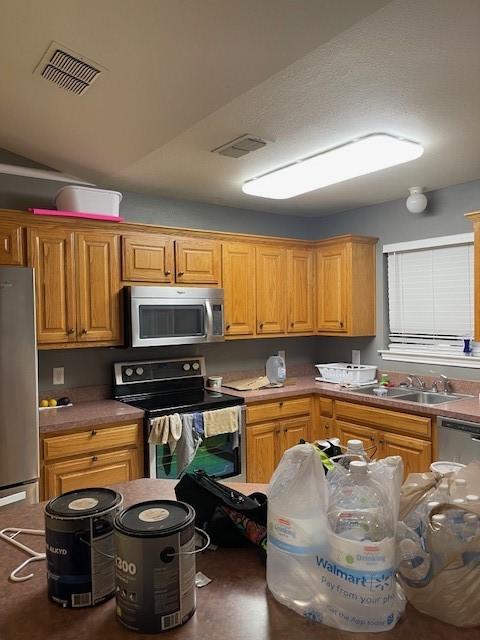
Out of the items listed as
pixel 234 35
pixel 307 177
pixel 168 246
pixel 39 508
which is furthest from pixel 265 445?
pixel 234 35

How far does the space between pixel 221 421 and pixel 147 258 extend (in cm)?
129

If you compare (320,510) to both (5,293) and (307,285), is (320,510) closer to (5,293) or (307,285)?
(5,293)

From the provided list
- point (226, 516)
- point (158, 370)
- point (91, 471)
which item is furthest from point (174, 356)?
point (226, 516)

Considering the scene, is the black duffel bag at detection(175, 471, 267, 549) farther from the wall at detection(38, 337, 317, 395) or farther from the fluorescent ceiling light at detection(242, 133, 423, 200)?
the wall at detection(38, 337, 317, 395)

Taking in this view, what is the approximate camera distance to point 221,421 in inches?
133

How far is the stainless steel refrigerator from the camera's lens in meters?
2.51

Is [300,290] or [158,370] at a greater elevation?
[300,290]

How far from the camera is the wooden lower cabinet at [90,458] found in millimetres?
2781

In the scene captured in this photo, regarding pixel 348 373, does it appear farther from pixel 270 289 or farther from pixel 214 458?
pixel 214 458

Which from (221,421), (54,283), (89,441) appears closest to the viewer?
(89,441)

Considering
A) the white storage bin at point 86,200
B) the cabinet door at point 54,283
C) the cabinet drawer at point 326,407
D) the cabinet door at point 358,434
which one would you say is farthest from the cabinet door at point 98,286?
the cabinet door at point 358,434

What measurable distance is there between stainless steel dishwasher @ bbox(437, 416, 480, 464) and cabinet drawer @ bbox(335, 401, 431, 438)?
106 mm

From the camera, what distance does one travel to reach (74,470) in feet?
9.39

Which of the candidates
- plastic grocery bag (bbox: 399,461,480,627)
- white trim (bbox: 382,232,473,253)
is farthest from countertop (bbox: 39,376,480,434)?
plastic grocery bag (bbox: 399,461,480,627)
